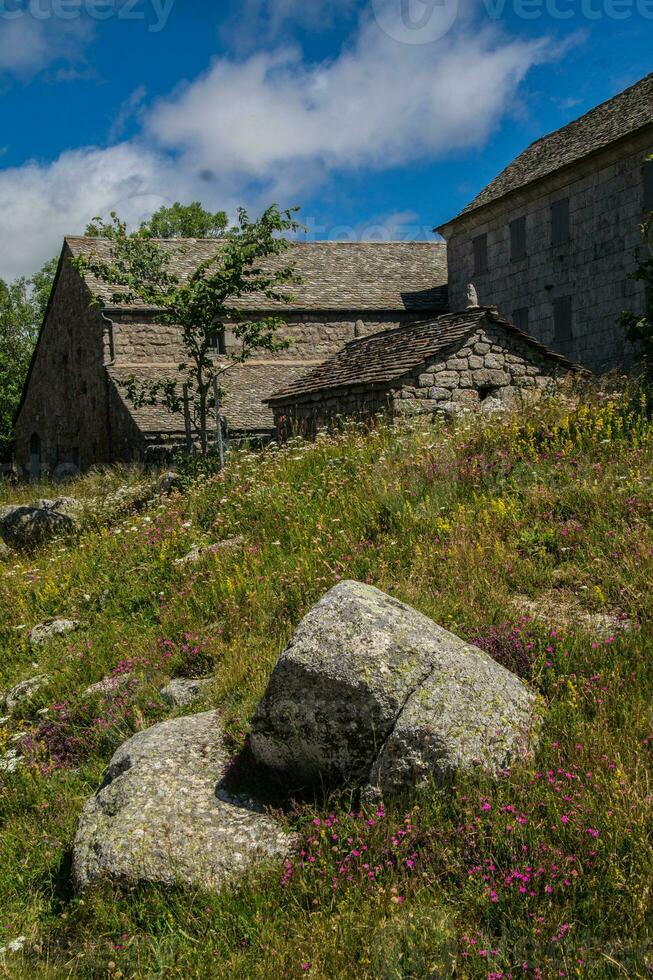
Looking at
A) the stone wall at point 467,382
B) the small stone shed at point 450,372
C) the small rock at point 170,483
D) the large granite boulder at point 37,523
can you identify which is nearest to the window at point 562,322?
the small stone shed at point 450,372

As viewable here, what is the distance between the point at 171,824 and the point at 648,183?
21653 mm

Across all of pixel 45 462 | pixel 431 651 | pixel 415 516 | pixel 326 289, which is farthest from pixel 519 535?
pixel 45 462

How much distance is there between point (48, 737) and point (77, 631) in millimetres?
2271

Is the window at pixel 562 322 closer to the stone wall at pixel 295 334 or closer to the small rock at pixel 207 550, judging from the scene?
the stone wall at pixel 295 334

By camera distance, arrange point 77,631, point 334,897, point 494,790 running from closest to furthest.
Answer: point 334,897 → point 494,790 → point 77,631

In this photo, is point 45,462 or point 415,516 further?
point 45,462

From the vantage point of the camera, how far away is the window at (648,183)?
69.9 ft

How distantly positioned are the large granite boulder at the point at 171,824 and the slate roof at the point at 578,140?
2131 centimetres

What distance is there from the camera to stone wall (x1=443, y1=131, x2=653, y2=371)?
22.2m

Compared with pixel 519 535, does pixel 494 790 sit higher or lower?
lower

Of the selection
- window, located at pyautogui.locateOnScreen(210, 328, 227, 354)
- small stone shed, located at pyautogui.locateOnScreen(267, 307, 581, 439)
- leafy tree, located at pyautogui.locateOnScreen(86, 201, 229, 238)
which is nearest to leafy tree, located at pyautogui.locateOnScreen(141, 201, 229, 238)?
leafy tree, located at pyautogui.locateOnScreen(86, 201, 229, 238)

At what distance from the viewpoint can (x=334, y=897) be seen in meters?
3.69

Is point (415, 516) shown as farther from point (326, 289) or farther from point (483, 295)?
point (326, 289)

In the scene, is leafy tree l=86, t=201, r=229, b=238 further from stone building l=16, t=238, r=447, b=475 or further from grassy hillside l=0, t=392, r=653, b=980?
grassy hillside l=0, t=392, r=653, b=980
